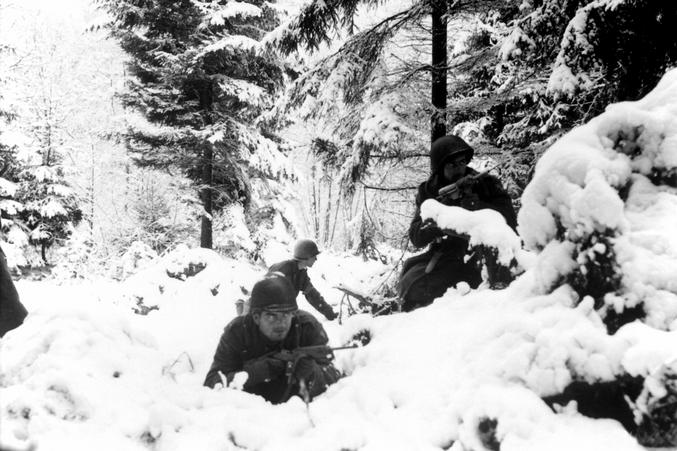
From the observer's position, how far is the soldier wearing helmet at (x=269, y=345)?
281 centimetres

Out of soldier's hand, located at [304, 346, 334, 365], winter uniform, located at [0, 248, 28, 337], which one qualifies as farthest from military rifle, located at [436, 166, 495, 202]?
winter uniform, located at [0, 248, 28, 337]

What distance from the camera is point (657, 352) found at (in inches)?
51.3

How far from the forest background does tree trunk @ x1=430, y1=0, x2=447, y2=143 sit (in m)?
0.03

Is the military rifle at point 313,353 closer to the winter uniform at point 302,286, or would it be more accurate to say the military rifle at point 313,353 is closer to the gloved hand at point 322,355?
the gloved hand at point 322,355

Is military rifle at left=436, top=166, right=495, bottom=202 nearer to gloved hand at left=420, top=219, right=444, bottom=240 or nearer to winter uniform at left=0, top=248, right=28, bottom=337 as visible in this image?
gloved hand at left=420, top=219, right=444, bottom=240

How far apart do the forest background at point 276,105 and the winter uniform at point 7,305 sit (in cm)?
301

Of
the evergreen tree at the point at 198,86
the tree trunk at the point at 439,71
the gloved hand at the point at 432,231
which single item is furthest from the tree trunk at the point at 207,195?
the gloved hand at the point at 432,231

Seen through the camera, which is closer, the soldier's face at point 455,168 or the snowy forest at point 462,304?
the snowy forest at point 462,304

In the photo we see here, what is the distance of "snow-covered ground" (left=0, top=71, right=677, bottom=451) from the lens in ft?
4.75

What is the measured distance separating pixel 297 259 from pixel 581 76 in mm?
4159

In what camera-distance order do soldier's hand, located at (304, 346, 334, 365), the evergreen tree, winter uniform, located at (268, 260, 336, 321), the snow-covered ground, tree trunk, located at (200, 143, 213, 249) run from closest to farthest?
the snow-covered ground → soldier's hand, located at (304, 346, 334, 365) → winter uniform, located at (268, 260, 336, 321) → the evergreen tree → tree trunk, located at (200, 143, 213, 249)

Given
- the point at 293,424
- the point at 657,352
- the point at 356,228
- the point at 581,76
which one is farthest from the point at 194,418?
the point at 356,228

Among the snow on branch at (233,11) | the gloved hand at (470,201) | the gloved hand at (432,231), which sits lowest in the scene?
the gloved hand at (432,231)

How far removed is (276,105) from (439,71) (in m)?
2.16
